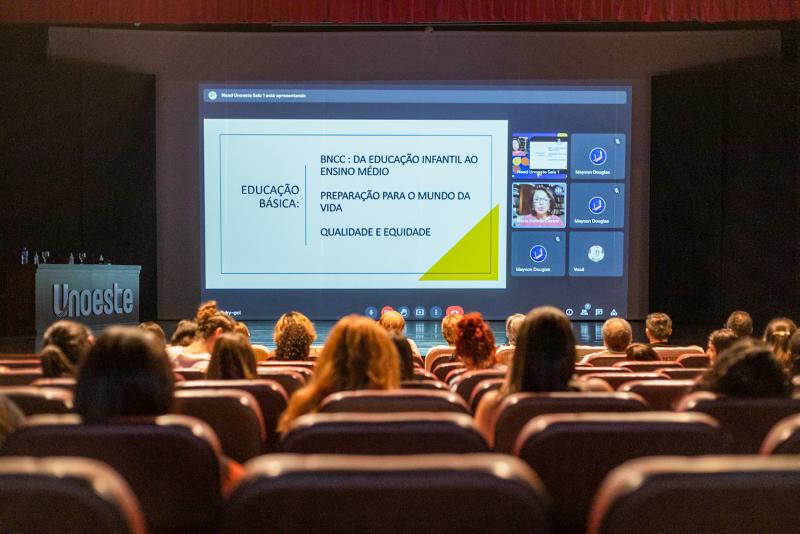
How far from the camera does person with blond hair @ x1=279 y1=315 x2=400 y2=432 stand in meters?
2.35

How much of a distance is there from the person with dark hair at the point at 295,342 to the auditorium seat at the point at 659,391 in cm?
213

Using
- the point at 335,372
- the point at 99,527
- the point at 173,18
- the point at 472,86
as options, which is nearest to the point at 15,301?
the point at 173,18

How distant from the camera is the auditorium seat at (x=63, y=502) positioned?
853mm

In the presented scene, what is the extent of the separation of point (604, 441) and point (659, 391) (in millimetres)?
1119

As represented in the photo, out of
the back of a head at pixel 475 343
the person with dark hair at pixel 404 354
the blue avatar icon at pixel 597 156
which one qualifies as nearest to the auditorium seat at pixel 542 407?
the person with dark hair at pixel 404 354

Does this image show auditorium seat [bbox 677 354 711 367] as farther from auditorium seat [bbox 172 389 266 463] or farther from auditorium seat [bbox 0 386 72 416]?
auditorium seat [bbox 0 386 72 416]

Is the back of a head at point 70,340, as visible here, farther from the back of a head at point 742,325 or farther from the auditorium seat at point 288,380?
the back of a head at point 742,325

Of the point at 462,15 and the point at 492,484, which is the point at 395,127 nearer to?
the point at 462,15

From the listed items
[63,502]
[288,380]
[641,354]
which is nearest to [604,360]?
[641,354]

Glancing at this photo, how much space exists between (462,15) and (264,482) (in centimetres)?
734

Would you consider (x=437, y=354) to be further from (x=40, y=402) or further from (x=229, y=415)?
(x=40, y=402)

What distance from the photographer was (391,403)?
5.88 feet

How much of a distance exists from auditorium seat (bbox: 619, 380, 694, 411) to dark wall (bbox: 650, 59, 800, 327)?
30.0 feet

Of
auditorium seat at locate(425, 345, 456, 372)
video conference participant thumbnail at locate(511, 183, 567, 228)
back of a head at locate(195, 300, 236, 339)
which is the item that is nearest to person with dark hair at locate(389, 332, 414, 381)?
back of a head at locate(195, 300, 236, 339)
